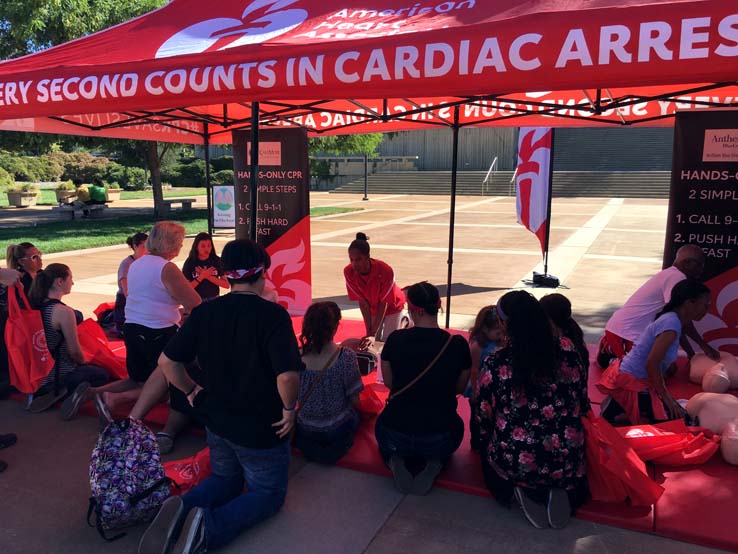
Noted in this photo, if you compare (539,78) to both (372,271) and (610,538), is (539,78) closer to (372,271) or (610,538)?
(610,538)

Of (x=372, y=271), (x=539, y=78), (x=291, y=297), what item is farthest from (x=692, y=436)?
(x=291, y=297)

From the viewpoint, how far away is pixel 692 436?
4.08 metres

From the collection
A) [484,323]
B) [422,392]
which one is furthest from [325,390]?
[484,323]

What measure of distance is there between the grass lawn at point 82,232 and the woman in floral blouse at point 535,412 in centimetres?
1335

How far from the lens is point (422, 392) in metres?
3.61

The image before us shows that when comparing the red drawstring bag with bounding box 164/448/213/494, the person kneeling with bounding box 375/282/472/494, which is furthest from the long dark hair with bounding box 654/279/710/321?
the red drawstring bag with bounding box 164/448/213/494

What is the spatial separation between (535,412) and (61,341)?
3704 millimetres

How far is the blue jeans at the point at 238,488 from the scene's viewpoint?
3.13 metres

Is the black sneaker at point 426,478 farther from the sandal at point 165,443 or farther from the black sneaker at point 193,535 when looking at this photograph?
the sandal at point 165,443

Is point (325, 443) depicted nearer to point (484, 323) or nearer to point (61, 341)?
point (484, 323)

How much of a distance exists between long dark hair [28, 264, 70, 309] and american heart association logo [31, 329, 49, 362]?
0.22m

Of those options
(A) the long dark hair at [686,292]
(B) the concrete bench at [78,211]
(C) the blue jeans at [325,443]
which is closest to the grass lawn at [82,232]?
(B) the concrete bench at [78,211]

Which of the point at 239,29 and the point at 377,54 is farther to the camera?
the point at 239,29

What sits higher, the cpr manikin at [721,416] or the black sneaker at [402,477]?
the cpr manikin at [721,416]
